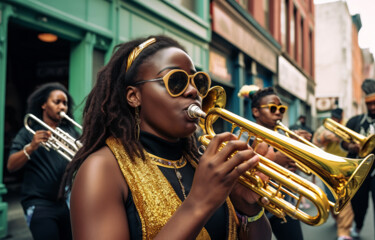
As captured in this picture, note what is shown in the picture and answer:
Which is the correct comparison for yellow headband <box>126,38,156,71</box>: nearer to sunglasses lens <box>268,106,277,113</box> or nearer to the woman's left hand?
the woman's left hand

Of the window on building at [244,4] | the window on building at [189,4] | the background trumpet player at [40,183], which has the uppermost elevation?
the window on building at [244,4]

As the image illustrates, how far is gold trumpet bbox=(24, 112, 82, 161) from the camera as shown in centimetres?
318

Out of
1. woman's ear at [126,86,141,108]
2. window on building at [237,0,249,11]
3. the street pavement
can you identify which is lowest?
the street pavement

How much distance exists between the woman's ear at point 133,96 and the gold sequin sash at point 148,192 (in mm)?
203

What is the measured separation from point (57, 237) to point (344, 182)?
96.0 inches

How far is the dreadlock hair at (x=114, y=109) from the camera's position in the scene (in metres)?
1.43

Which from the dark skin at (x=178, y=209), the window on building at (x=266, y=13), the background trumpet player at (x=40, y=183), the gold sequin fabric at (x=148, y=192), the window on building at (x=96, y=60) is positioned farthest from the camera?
the window on building at (x=266, y=13)

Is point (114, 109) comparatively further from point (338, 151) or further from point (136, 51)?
point (338, 151)

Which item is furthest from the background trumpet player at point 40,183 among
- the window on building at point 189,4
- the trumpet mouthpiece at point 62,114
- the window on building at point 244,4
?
the window on building at point 244,4

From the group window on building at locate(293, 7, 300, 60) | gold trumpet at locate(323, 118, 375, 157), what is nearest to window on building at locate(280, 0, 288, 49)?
A: window on building at locate(293, 7, 300, 60)

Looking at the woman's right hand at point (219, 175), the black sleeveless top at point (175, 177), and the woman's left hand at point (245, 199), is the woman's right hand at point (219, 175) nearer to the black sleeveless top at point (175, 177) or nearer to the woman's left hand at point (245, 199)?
the black sleeveless top at point (175, 177)

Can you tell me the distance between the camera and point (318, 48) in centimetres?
3794

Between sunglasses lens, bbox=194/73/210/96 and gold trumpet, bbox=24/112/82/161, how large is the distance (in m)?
1.92

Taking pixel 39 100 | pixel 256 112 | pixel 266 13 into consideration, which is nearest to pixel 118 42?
pixel 39 100
